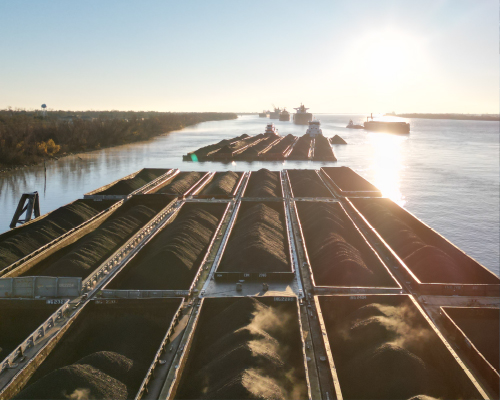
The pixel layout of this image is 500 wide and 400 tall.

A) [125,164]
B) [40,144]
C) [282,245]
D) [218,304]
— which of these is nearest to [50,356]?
[218,304]

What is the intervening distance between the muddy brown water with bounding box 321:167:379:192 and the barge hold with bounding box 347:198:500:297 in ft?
36.8

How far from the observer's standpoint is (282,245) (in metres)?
20.8

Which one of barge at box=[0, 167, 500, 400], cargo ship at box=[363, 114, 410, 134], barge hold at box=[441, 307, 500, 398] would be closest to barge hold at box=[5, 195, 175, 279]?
barge at box=[0, 167, 500, 400]

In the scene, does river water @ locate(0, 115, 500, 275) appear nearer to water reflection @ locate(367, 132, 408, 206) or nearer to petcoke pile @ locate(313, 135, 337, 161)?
water reflection @ locate(367, 132, 408, 206)

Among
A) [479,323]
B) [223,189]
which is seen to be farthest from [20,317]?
[223,189]

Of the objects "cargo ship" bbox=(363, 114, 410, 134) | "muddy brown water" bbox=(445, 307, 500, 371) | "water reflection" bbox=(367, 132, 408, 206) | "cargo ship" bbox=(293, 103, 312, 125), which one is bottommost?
"muddy brown water" bbox=(445, 307, 500, 371)

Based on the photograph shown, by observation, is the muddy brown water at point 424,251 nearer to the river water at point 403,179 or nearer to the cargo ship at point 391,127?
the river water at point 403,179

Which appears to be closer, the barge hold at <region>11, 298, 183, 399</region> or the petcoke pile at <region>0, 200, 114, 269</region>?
the barge hold at <region>11, 298, 183, 399</region>

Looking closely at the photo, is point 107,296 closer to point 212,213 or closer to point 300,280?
point 300,280

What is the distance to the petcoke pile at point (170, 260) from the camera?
16672mm

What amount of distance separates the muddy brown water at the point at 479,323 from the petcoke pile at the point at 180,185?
22.5 meters

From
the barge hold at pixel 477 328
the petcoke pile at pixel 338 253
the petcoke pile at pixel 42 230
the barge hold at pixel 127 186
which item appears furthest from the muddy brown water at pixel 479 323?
the barge hold at pixel 127 186

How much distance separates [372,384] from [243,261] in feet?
27.3

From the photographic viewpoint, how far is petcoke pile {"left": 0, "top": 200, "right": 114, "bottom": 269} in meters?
19.8
